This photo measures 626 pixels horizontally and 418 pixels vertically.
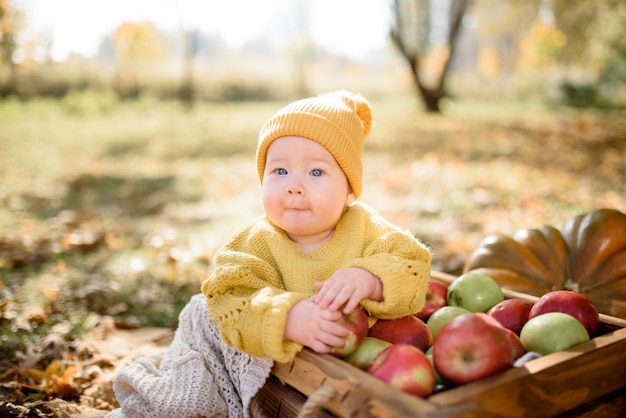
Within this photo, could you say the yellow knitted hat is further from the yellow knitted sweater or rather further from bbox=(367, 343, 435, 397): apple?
bbox=(367, 343, 435, 397): apple

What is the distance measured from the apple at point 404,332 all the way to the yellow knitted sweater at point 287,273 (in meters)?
0.07

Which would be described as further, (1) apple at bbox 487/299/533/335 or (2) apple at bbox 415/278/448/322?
(2) apple at bbox 415/278/448/322

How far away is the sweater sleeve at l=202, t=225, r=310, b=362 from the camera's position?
2.04 m

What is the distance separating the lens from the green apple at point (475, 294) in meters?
2.67

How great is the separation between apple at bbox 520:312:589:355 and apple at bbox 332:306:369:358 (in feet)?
2.10

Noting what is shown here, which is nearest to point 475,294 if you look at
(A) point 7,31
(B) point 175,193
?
(B) point 175,193

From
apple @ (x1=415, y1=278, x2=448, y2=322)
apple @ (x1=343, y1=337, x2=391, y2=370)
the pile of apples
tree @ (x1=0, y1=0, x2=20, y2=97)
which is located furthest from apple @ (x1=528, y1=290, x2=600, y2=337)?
tree @ (x1=0, y1=0, x2=20, y2=97)

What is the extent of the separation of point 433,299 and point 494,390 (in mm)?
1061

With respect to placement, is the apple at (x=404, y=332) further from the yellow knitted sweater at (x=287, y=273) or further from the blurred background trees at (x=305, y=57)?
the blurred background trees at (x=305, y=57)

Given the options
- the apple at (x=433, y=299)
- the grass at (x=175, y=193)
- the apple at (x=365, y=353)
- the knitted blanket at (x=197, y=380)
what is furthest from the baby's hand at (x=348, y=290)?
the grass at (x=175, y=193)

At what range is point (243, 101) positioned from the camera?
21.0m

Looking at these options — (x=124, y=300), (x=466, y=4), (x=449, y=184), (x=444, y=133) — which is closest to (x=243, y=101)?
(x=466, y=4)

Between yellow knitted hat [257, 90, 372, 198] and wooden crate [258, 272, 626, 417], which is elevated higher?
yellow knitted hat [257, 90, 372, 198]

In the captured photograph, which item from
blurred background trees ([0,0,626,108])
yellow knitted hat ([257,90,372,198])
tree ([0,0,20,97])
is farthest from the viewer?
blurred background trees ([0,0,626,108])
